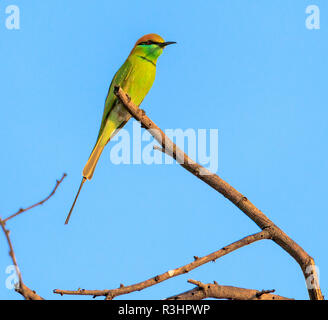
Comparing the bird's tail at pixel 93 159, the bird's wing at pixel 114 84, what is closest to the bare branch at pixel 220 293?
the bird's tail at pixel 93 159

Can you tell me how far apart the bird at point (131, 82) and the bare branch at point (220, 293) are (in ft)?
6.34

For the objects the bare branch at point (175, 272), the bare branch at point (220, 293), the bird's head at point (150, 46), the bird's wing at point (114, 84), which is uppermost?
the bird's head at point (150, 46)

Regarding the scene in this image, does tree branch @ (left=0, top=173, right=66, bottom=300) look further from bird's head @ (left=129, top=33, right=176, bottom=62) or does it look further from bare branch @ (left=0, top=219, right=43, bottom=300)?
bird's head @ (left=129, top=33, right=176, bottom=62)

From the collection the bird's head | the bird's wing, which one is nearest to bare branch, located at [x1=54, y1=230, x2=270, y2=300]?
the bird's wing

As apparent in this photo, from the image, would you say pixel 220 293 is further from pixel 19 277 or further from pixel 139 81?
pixel 139 81

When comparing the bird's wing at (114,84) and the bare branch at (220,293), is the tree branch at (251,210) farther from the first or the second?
the bird's wing at (114,84)

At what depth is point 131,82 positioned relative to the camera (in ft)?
13.7

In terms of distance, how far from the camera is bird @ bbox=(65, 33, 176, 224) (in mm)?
4008

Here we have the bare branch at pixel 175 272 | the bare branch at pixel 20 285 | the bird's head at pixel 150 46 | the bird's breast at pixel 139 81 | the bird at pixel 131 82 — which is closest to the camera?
the bare branch at pixel 20 285

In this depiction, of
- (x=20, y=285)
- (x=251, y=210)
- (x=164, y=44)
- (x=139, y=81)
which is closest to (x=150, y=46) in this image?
(x=164, y=44)

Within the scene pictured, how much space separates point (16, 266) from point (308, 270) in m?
1.36

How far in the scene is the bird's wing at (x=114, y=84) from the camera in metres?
4.07
